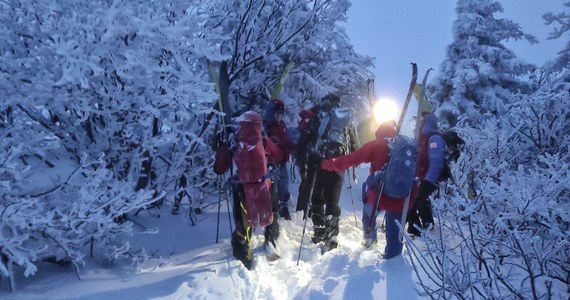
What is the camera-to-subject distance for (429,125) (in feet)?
19.8

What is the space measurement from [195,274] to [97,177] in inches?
58.5

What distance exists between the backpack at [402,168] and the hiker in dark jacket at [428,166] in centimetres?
91

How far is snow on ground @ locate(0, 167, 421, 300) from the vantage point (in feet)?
12.0

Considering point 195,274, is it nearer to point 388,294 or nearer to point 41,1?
point 388,294

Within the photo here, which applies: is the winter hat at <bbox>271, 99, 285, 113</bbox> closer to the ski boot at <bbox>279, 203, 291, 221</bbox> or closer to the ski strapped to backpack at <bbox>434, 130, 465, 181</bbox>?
the ski boot at <bbox>279, 203, 291, 221</bbox>

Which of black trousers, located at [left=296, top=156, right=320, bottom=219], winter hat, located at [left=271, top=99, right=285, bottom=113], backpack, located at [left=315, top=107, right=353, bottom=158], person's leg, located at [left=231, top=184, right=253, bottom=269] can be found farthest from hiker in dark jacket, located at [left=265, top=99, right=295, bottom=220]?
person's leg, located at [left=231, top=184, right=253, bottom=269]

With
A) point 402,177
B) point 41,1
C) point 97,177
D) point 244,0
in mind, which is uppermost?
point 244,0

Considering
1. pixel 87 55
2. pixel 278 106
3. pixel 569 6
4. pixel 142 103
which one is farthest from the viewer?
pixel 569 6

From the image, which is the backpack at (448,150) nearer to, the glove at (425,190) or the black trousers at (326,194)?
the glove at (425,190)

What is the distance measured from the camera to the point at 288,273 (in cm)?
495

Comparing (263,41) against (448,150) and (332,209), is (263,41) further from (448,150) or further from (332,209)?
(448,150)

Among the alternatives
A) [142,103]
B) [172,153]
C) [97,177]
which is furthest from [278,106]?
[97,177]

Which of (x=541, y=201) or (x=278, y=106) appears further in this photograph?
(x=278, y=106)

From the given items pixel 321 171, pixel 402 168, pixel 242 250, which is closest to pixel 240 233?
pixel 242 250
